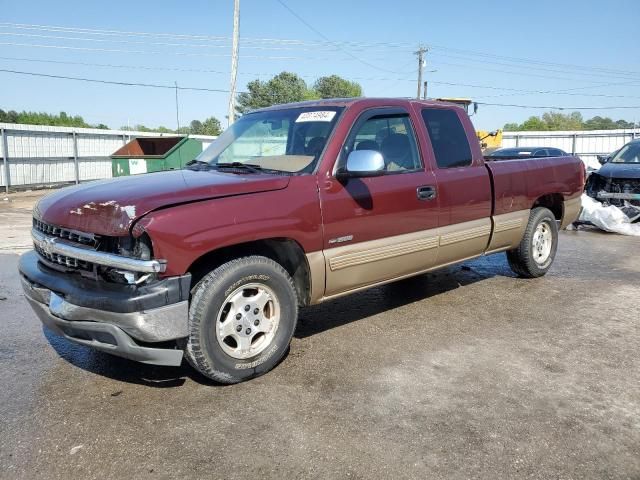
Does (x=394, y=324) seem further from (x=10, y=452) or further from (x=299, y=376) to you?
(x=10, y=452)

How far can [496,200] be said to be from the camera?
546 cm

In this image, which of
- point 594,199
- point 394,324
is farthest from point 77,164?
point 394,324

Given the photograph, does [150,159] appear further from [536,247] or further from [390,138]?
[390,138]

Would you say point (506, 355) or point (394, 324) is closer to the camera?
point (506, 355)

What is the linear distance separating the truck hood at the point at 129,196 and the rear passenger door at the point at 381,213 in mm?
538

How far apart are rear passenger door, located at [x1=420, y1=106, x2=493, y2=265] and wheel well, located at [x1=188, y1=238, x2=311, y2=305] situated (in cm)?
151

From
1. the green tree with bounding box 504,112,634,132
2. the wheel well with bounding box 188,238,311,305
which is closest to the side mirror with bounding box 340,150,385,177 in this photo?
the wheel well with bounding box 188,238,311,305

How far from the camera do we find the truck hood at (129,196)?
3.16m

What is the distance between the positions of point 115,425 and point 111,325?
1.90ft

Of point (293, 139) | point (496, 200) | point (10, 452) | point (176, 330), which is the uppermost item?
point (293, 139)

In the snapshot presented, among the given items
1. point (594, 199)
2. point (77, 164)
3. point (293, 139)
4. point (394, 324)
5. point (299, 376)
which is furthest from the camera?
point (77, 164)

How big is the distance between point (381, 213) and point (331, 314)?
1.39 m

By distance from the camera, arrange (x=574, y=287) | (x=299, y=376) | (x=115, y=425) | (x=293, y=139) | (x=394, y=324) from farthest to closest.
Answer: (x=574, y=287) < (x=394, y=324) < (x=293, y=139) < (x=299, y=376) < (x=115, y=425)

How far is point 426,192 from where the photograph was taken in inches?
184
